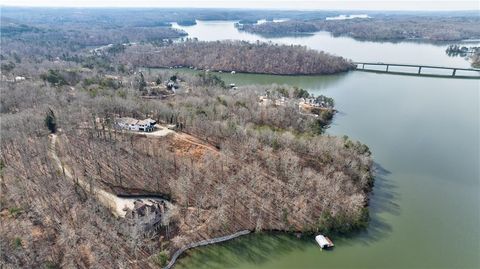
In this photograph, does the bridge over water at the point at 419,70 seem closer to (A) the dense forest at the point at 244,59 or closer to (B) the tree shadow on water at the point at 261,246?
(A) the dense forest at the point at 244,59

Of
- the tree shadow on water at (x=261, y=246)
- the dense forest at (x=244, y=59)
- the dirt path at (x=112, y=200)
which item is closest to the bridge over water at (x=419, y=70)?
the dense forest at (x=244, y=59)

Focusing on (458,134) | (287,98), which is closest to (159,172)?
(287,98)

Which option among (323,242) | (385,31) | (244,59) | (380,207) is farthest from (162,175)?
(385,31)

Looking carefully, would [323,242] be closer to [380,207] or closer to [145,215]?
[380,207]

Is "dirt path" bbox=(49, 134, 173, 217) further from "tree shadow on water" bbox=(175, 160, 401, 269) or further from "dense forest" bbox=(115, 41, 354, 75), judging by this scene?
"dense forest" bbox=(115, 41, 354, 75)

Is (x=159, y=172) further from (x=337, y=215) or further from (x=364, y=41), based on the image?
(x=364, y=41)

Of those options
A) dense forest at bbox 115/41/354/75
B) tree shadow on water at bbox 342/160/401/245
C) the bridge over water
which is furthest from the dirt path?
the bridge over water

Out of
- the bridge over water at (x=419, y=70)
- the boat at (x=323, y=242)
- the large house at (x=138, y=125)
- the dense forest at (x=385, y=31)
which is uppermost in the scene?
the dense forest at (x=385, y=31)

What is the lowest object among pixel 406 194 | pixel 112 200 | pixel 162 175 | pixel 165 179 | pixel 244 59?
pixel 406 194
